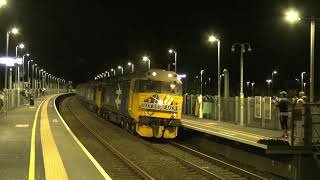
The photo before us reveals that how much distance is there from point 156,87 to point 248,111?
8.49 metres

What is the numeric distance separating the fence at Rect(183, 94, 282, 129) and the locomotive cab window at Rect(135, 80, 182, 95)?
6004 millimetres

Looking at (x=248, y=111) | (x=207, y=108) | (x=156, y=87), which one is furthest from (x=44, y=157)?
(x=207, y=108)

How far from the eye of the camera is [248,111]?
105 ft

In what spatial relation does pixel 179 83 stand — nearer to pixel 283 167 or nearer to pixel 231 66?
pixel 283 167

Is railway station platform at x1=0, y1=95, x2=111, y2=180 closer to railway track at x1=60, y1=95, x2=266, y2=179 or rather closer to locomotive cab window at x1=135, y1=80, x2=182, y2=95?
railway track at x1=60, y1=95, x2=266, y2=179

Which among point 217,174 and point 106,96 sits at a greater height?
point 106,96

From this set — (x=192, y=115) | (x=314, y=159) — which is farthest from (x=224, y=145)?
(x=192, y=115)

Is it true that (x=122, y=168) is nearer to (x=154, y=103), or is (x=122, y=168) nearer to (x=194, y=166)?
(x=194, y=166)

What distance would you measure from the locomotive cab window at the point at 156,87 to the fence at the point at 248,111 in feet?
19.7

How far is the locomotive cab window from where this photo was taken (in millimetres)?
25469

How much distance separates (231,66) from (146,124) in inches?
3704

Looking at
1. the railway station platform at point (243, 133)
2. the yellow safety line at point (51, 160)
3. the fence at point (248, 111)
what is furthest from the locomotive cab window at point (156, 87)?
the fence at point (248, 111)

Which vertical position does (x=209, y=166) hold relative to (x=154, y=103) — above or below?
below

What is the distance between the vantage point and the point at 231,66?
117 m
